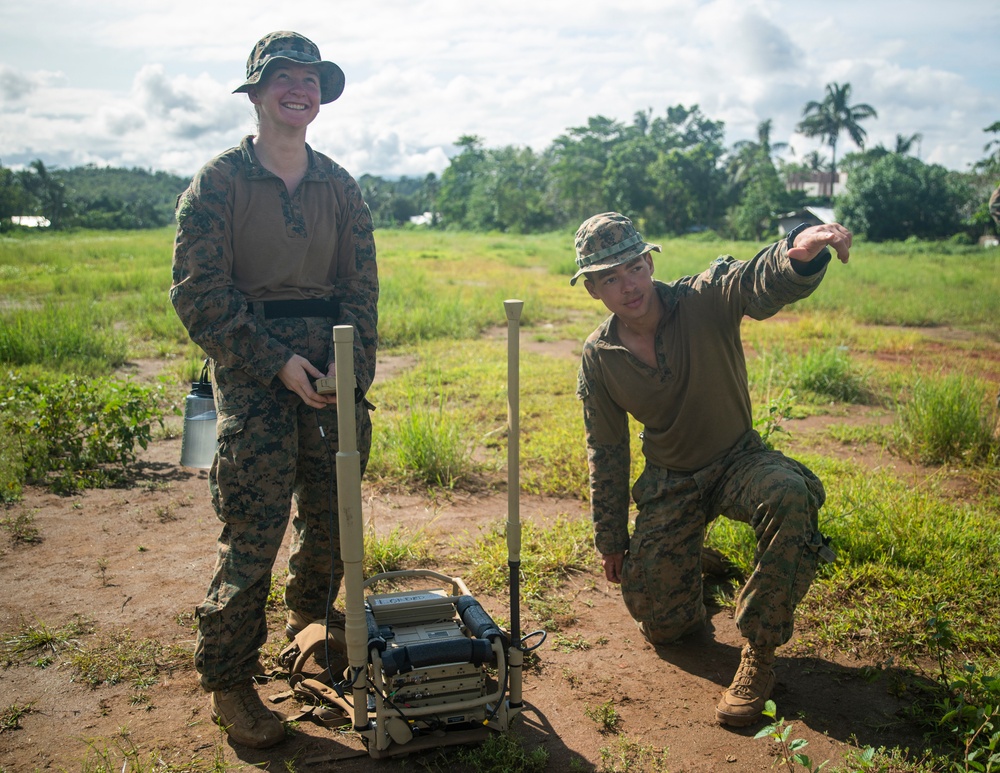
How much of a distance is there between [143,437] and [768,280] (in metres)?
4.14

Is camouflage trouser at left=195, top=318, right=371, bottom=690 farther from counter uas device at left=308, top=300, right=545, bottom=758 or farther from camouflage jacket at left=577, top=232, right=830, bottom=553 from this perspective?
camouflage jacket at left=577, top=232, right=830, bottom=553

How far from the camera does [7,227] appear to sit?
1641 inches

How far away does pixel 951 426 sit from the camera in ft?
16.8

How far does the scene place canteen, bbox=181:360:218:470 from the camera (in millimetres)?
3338

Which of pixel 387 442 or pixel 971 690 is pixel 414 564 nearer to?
pixel 387 442

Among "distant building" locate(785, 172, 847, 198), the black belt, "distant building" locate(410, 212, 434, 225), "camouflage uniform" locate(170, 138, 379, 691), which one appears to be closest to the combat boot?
"camouflage uniform" locate(170, 138, 379, 691)

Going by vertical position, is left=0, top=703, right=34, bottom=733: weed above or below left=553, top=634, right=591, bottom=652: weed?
above

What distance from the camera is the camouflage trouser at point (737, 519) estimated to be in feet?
9.12

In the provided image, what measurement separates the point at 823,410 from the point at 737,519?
4.03m

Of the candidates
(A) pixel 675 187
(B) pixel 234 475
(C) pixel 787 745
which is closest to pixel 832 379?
(C) pixel 787 745

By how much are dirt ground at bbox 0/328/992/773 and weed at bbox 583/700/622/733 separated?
0.02m

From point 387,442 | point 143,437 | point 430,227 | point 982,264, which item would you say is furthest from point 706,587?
point 430,227

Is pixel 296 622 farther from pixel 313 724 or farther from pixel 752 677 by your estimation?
pixel 752 677

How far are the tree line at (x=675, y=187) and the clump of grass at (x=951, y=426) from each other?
26.8 meters
